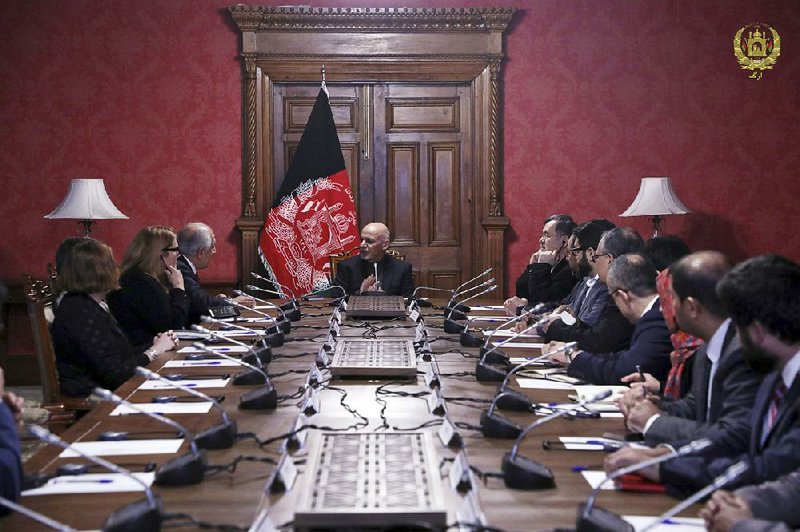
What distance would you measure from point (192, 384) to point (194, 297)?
224 centimetres

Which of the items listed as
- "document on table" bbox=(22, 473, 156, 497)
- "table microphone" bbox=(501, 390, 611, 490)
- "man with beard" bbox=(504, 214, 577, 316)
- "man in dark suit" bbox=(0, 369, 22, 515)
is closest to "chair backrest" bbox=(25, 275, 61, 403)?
"man in dark suit" bbox=(0, 369, 22, 515)

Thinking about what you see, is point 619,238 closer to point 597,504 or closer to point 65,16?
point 597,504

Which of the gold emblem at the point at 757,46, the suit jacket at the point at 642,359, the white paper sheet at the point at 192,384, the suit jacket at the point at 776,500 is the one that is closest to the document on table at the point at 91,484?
the white paper sheet at the point at 192,384

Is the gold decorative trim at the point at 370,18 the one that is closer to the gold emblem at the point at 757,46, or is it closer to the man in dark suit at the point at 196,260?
the gold emblem at the point at 757,46

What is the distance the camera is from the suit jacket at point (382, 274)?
6.74m

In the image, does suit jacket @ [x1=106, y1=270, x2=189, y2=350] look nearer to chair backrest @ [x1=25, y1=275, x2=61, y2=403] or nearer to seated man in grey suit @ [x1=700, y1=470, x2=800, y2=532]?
chair backrest @ [x1=25, y1=275, x2=61, y2=403]

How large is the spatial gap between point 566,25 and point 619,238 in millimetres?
3356

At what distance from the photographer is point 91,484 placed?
2.34m

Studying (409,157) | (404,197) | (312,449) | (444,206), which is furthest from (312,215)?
(312,449)

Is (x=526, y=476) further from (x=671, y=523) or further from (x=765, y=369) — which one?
(x=765, y=369)

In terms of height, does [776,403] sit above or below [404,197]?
below

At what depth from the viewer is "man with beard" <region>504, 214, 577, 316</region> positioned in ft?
20.6

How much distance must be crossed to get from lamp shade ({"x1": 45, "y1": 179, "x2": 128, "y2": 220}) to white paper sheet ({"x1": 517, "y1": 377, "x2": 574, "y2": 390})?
3961 mm

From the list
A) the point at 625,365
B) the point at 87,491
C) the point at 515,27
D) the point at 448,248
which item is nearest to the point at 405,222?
the point at 448,248
